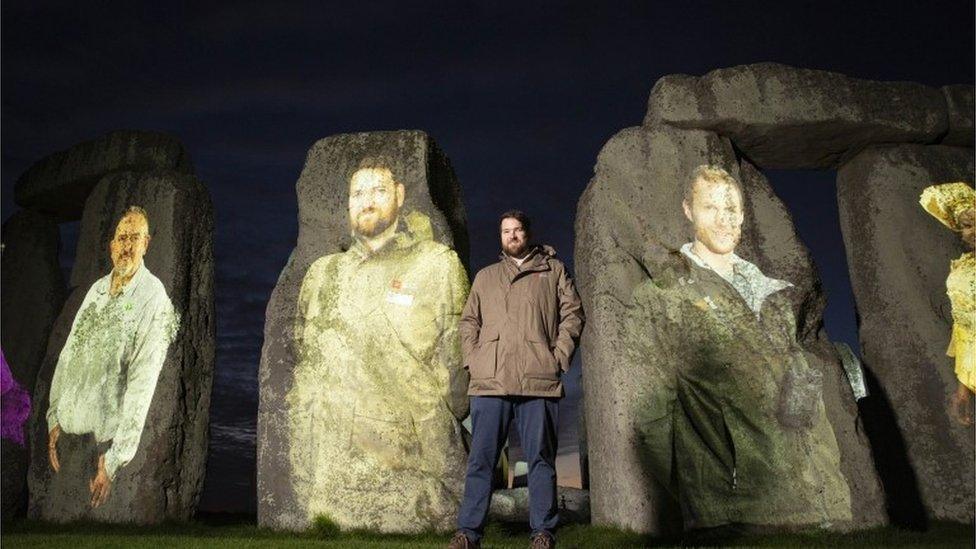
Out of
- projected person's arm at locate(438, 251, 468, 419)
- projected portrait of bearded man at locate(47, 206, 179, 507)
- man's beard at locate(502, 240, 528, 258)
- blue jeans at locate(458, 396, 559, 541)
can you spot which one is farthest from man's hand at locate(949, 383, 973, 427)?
projected portrait of bearded man at locate(47, 206, 179, 507)

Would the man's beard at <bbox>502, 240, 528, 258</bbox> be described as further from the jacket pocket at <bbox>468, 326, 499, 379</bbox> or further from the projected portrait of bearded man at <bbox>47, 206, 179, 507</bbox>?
the projected portrait of bearded man at <bbox>47, 206, 179, 507</bbox>

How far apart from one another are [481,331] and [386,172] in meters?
3.24

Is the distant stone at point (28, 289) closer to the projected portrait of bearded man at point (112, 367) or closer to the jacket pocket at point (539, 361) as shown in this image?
the projected portrait of bearded man at point (112, 367)

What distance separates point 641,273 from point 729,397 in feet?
4.10

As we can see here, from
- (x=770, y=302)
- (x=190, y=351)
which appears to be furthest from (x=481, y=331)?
(x=190, y=351)

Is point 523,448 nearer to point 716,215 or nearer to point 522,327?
point 522,327

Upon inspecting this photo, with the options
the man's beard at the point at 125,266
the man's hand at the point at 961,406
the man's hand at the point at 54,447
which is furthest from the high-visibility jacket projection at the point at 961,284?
the man's hand at the point at 54,447

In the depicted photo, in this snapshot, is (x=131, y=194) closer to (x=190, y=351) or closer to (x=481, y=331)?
(x=190, y=351)

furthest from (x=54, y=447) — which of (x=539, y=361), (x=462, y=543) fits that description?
(x=539, y=361)

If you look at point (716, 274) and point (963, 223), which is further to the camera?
point (963, 223)

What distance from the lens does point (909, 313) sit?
26.8ft

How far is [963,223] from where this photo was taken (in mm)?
8391

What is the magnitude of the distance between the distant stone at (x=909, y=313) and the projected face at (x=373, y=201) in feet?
15.3

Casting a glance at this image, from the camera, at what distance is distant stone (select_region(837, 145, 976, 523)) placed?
7.79m
